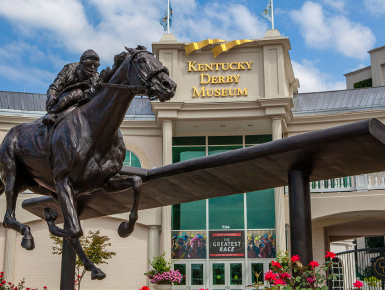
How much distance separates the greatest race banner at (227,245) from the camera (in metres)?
22.2

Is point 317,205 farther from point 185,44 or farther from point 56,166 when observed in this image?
point 56,166

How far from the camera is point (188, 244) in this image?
22.4 meters

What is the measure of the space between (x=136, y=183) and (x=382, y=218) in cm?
1887

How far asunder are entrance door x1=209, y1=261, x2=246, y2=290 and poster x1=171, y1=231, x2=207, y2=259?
0.85m

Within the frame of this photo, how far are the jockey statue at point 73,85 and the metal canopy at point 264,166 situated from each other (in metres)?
1.55

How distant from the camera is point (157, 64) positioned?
4340 millimetres

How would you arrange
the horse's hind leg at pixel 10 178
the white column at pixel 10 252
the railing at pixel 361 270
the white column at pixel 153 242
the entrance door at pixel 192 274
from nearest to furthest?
the horse's hind leg at pixel 10 178, the railing at pixel 361 270, the white column at pixel 10 252, the entrance door at pixel 192 274, the white column at pixel 153 242

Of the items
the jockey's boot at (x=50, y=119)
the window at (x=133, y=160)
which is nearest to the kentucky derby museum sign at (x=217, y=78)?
the window at (x=133, y=160)

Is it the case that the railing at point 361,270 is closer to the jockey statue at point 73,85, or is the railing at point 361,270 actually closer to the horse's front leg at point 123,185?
the horse's front leg at point 123,185

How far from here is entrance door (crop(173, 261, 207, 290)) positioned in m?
22.0

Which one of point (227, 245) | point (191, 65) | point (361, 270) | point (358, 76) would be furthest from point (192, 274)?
point (358, 76)

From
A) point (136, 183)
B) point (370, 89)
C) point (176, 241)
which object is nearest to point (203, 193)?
point (136, 183)

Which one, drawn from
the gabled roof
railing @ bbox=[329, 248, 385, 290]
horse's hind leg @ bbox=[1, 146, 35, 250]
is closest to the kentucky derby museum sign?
the gabled roof

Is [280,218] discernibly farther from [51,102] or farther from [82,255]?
[51,102]
